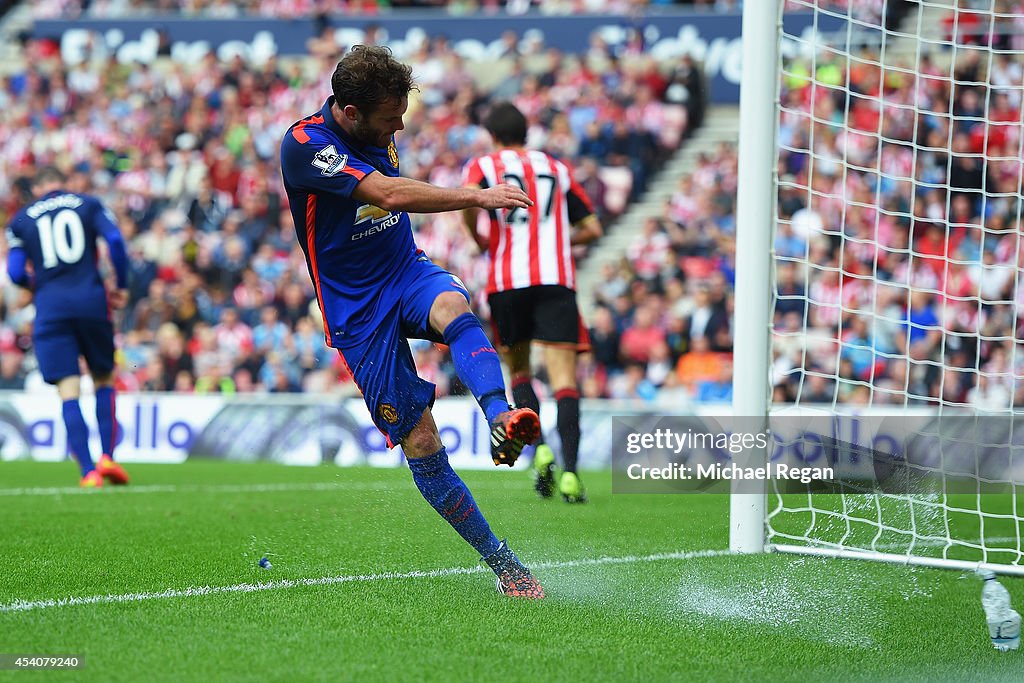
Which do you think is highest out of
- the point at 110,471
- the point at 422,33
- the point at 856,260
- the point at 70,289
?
the point at 422,33

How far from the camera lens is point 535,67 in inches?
776

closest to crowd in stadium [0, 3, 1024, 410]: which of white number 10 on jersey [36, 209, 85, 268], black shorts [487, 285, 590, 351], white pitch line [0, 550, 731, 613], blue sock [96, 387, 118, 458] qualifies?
blue sock [96, 387, 118, 458]

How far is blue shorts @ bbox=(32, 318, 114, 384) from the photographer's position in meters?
9.35

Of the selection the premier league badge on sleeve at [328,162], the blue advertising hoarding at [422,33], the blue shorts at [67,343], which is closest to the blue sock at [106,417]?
the blue shorts at [67,343]

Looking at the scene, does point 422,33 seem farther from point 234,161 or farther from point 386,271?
point 386,271

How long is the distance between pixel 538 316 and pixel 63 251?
3730 mm

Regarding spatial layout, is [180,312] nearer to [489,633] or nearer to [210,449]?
[210,449]

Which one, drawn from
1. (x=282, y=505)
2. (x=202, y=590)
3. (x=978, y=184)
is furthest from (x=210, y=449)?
(x=202, y=590)

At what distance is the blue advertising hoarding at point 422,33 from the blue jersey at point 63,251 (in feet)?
32.5

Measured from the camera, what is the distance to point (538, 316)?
7855mm

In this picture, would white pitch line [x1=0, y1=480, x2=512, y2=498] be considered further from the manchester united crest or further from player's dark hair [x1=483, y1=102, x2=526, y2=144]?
the manchester united crest

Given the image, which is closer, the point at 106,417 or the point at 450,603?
the point at 450,603

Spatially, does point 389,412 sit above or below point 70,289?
below

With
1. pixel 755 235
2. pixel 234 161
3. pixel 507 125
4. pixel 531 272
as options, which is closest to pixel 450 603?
pixel 755 235
